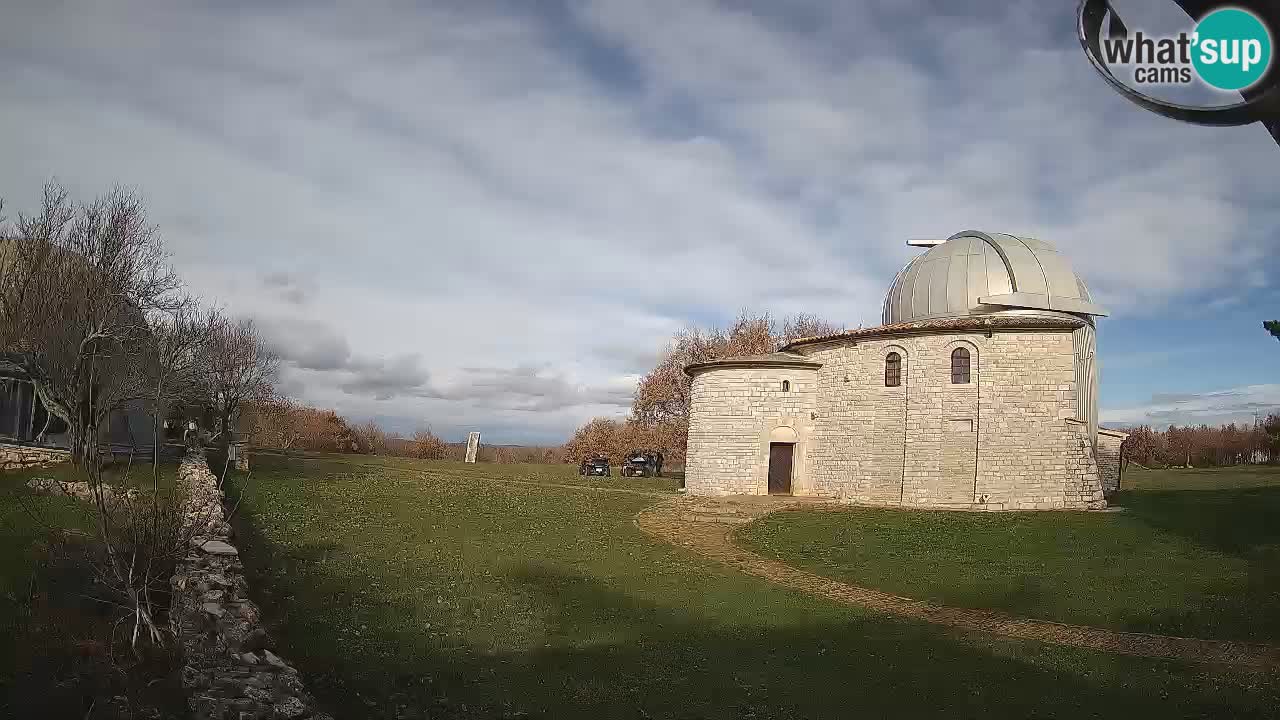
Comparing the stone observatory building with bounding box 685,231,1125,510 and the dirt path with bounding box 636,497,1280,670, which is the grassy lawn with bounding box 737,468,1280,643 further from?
the stone observatory building with bounding box 685,231,1125,510

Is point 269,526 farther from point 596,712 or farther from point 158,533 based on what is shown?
point 596,712

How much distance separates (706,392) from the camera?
84.9 feet

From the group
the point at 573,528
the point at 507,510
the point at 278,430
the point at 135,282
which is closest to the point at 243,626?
the point at 573,528

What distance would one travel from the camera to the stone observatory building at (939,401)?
20859mm

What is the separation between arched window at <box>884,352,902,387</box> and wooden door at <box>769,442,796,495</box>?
3.96 m

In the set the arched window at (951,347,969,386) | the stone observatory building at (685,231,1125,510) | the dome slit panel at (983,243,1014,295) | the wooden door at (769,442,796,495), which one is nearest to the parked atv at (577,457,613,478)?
the stone observatory building at (685,231,1125,510)

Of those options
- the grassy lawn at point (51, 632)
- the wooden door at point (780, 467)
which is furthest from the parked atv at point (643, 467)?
the grassy lawn at point (51, 632)

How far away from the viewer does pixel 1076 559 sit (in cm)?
1338

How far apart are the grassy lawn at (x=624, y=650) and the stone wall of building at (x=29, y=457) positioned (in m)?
8.94

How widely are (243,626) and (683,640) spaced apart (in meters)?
4.36

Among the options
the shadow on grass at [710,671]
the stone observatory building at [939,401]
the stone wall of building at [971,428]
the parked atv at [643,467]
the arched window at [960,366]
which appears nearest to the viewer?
the shadow on grass at [710,671]

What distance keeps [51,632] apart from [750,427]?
20378 mm

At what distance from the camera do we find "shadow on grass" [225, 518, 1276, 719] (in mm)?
6242

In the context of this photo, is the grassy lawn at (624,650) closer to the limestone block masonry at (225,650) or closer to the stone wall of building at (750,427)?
the limestone block masonry at (225,650)
